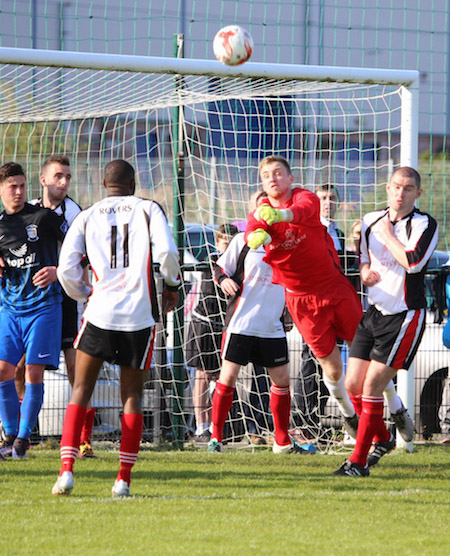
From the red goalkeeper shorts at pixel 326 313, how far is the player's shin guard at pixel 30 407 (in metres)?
2.05

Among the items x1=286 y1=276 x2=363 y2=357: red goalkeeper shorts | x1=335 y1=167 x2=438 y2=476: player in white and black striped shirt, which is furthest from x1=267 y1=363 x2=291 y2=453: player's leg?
x1=335 y1=167 x2=438 y2=476: player in white and black striped shirt

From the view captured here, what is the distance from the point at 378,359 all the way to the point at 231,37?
2.69 meters

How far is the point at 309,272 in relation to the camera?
682cm

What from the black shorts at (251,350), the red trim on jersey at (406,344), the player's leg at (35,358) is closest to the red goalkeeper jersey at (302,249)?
the red trim on jersey at (406,344)

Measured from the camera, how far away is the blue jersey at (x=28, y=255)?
7246 mm

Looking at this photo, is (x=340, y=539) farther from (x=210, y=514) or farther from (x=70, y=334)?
(x=70, y=334)

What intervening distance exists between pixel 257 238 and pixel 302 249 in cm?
67

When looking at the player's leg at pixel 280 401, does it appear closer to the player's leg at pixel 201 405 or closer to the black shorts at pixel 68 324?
the player's leg at pixel 201 405

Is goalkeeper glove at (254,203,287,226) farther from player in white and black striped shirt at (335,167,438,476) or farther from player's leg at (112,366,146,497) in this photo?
player's leg at (112,366,146,497)

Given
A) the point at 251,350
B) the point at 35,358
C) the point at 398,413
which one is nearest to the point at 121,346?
the point at 35,358

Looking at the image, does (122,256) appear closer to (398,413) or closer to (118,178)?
(118,178)

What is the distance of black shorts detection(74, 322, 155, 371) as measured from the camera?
549 cm

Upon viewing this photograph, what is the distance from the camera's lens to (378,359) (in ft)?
21.1

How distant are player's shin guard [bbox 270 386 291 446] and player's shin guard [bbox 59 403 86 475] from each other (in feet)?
8.04
